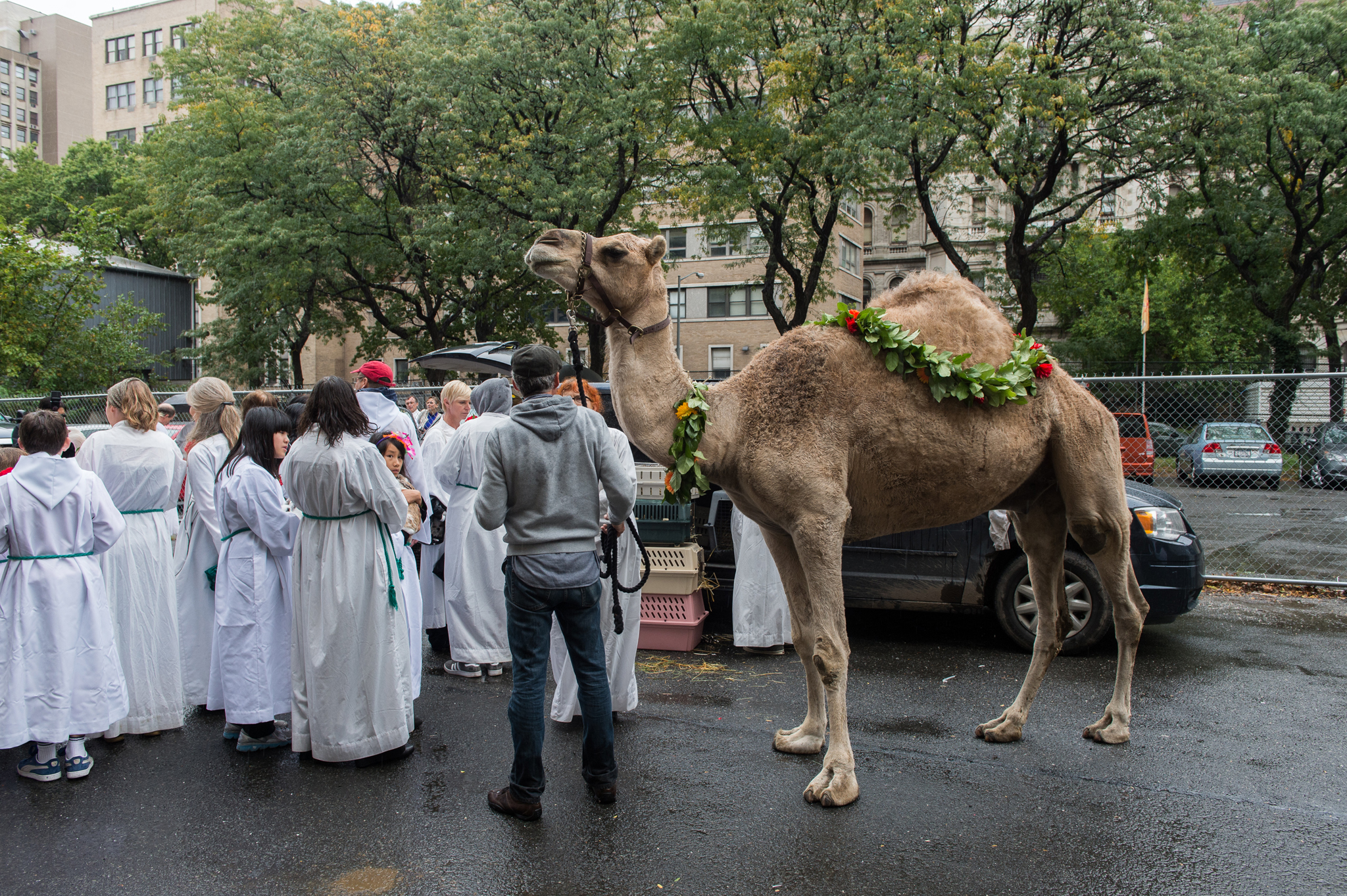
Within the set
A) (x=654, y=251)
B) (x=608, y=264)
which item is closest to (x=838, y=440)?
(x=654, y=251)

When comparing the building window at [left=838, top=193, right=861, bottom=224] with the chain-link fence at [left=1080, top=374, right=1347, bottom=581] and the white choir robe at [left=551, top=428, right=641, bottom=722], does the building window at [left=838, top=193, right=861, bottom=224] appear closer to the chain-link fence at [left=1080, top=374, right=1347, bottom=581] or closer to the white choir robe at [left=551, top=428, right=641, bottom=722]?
the chain-link fence at [left=1080, top=374, right=1347, bottom=581]

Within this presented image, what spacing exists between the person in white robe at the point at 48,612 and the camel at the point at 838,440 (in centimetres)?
299

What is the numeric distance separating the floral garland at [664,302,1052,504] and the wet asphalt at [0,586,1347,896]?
157 cm

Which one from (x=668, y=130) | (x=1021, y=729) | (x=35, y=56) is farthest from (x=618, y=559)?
(x=35, y=56)

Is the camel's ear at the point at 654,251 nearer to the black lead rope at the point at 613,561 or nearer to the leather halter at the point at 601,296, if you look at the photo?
the leather halter at the point at 601,296

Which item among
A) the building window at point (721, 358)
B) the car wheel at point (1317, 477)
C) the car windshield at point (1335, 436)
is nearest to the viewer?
the car windshield at point (1335, 436)

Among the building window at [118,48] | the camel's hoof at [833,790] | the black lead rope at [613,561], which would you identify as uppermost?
the building window at [118,48]

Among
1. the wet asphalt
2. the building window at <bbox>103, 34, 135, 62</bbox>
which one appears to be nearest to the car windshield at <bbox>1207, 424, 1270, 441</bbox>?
the wet asphalt

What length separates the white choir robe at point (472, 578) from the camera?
657 centimetres

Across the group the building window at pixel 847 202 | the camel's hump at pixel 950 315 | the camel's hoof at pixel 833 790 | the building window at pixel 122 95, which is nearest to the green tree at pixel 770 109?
the building window at pixel 847 202

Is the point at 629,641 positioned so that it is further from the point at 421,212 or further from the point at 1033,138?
the point at 421,212

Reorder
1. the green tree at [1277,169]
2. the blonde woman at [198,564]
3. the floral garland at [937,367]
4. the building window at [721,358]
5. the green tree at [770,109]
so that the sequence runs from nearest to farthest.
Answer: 1. the floral garland at [937,367]
2. the blonde woman at [198,564]
3. the green tree at [1277,169]
4. the green tree at [770,109]
5. the building window at [721,358]

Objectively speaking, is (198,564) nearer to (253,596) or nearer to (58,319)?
(253,596)

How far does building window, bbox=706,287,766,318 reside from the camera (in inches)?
1822
